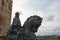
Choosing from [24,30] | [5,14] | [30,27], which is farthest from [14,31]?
[5,14]

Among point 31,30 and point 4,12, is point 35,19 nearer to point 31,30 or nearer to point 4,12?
point 31,30

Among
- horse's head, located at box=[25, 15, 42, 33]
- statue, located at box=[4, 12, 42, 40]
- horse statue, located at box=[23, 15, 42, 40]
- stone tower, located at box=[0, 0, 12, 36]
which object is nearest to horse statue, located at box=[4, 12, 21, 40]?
statue, located at box=[4, 12, 42, 40]

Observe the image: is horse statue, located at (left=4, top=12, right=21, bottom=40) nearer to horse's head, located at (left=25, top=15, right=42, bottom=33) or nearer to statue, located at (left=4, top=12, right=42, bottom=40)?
statue, located at (left=4, top=12, right=42, bottom=40)

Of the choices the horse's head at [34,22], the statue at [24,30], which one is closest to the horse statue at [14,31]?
the statue at [24,30]

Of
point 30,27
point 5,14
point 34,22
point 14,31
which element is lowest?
point 14,31

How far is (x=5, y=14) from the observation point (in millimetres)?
41156

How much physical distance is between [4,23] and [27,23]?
3060 centimetres

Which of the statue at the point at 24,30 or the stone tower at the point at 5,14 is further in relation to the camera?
the stone tower at the point at 5,14

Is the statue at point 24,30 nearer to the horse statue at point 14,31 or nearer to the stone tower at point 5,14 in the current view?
the horse statue at point 14,31

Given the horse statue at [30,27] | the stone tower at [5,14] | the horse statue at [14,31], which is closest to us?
A: the horse statue at [14,31]

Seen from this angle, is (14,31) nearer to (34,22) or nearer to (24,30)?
(24,30)

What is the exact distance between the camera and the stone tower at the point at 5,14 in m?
39.1

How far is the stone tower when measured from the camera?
39.1 meters

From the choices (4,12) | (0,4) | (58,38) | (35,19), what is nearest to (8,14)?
(4,12)
